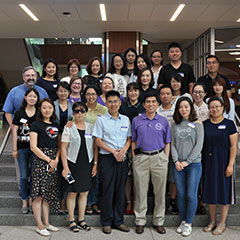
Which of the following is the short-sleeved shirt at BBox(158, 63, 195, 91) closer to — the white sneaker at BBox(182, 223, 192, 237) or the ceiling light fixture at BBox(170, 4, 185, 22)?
the white sneaker at BBox(182, 223, 192, 237)

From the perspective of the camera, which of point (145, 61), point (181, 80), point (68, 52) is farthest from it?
point (68, 52)

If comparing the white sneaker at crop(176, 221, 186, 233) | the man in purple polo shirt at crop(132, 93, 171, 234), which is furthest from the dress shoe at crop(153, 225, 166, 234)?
the white sneaker at crop(176, 221, 186, 233)

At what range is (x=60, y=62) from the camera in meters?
15.1

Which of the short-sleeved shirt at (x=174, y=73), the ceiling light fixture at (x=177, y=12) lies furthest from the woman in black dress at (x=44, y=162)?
the ceiling light fixture at (x=177, y=12)

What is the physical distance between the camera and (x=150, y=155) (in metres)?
3.62

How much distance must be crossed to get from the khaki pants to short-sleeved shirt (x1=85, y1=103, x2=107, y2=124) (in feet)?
2.38

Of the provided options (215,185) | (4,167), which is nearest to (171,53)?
(215,185)

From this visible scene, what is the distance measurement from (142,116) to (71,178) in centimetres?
111

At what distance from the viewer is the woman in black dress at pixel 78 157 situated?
3619mm

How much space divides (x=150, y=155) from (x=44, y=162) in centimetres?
124

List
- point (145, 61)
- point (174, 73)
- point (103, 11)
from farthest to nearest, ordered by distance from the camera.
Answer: point (103, 11) < point (145, 61) < point (174, 73)

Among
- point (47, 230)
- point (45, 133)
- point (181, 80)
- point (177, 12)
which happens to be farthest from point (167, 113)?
point (177, 12)

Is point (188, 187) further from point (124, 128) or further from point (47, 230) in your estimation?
point (47, 230)

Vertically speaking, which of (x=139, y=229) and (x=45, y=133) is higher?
(x=45, y=133)
